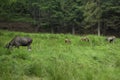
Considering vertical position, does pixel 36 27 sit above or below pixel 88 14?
below

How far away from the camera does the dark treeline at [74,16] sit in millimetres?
34219

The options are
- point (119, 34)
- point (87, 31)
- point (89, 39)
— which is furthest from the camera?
point (87, 31)

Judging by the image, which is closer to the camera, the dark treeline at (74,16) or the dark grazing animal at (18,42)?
the dark grazing animal at (18,42)

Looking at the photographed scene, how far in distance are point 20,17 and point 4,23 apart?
5.68 m

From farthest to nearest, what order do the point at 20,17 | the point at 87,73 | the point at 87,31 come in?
the point at 20,17 → the point at 87,31 → the point at 87,73

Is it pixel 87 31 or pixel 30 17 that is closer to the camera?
pixel 87 31

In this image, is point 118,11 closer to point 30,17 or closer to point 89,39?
point 89,39

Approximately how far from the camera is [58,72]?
608 centimetres

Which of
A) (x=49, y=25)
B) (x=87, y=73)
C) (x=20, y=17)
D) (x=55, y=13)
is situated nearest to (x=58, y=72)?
(x=87, y=73)

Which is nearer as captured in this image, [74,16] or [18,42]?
[18,42]

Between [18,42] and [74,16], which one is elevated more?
[18,42]

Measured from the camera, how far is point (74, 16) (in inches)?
1463

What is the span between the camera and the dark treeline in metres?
34.2

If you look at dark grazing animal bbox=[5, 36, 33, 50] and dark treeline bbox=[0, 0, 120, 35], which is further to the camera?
dark treeline bbox=[0, 0, 120, 35]
